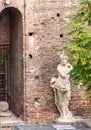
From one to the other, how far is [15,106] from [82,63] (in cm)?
473

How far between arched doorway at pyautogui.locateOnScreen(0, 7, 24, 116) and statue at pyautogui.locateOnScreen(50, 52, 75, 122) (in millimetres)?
900

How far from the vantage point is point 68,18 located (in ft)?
51.2

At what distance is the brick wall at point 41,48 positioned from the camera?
1542cm

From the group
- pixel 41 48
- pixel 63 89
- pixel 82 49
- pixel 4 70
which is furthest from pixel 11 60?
pixel 82 49

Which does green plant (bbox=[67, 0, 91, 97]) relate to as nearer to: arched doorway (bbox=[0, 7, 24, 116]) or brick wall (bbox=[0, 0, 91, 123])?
brick wall (bbox=[0, 0, 91, 123])

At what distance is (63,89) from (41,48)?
1.11m

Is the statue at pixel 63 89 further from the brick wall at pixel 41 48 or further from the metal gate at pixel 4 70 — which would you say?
the metal gate at pixel 4 70

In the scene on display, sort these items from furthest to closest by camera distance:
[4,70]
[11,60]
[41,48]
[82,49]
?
1. [4,70]
2. [11,60]
3. [41,48]
4. [82,49]

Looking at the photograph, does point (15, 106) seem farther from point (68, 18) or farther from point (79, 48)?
point (79, 48)

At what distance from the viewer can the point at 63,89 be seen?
50.1 ft

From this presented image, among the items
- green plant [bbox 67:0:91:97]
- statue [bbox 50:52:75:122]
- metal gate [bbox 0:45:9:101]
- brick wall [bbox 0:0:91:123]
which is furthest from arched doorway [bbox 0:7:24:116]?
green plant [bbox 67:0:91:97]

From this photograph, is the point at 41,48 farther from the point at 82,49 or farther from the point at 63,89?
the point at 82,49

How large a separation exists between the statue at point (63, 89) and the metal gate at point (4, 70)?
176 cm

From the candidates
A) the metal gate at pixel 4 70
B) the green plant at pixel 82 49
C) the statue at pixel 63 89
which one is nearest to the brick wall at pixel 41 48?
the statue at pixel 63 89
